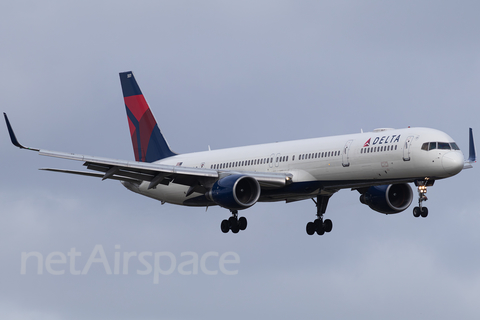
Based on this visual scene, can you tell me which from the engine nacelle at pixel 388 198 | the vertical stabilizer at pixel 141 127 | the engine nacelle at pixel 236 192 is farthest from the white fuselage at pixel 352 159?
the vertical stabilizer at pixel 141 127

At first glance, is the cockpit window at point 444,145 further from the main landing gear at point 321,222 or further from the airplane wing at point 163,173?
the main landing gear at point 321,222

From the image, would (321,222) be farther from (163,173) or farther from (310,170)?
(163,173)

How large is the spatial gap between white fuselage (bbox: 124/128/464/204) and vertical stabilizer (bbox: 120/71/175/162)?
7849 millimetres

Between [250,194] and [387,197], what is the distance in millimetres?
9420

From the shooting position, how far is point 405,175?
1625 inches

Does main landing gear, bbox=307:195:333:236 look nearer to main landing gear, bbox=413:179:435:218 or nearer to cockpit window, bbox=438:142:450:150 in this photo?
main landing gear, bbox=413:179:435:218

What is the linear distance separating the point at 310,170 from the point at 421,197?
20.7ft

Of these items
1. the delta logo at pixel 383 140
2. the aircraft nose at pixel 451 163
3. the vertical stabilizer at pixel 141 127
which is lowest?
the aircraft nose at pixel 451 163

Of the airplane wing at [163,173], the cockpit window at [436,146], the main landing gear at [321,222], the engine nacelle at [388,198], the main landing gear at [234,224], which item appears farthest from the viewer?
the main landing gear at [321,222]

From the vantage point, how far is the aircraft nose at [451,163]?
40.1 meters

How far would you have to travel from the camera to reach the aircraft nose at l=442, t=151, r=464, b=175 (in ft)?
132

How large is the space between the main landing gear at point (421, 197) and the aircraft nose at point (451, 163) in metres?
1.66

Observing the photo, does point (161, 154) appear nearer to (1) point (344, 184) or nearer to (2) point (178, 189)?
(2) point (178, 189)

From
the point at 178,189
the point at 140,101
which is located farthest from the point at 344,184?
the point at 140,101
